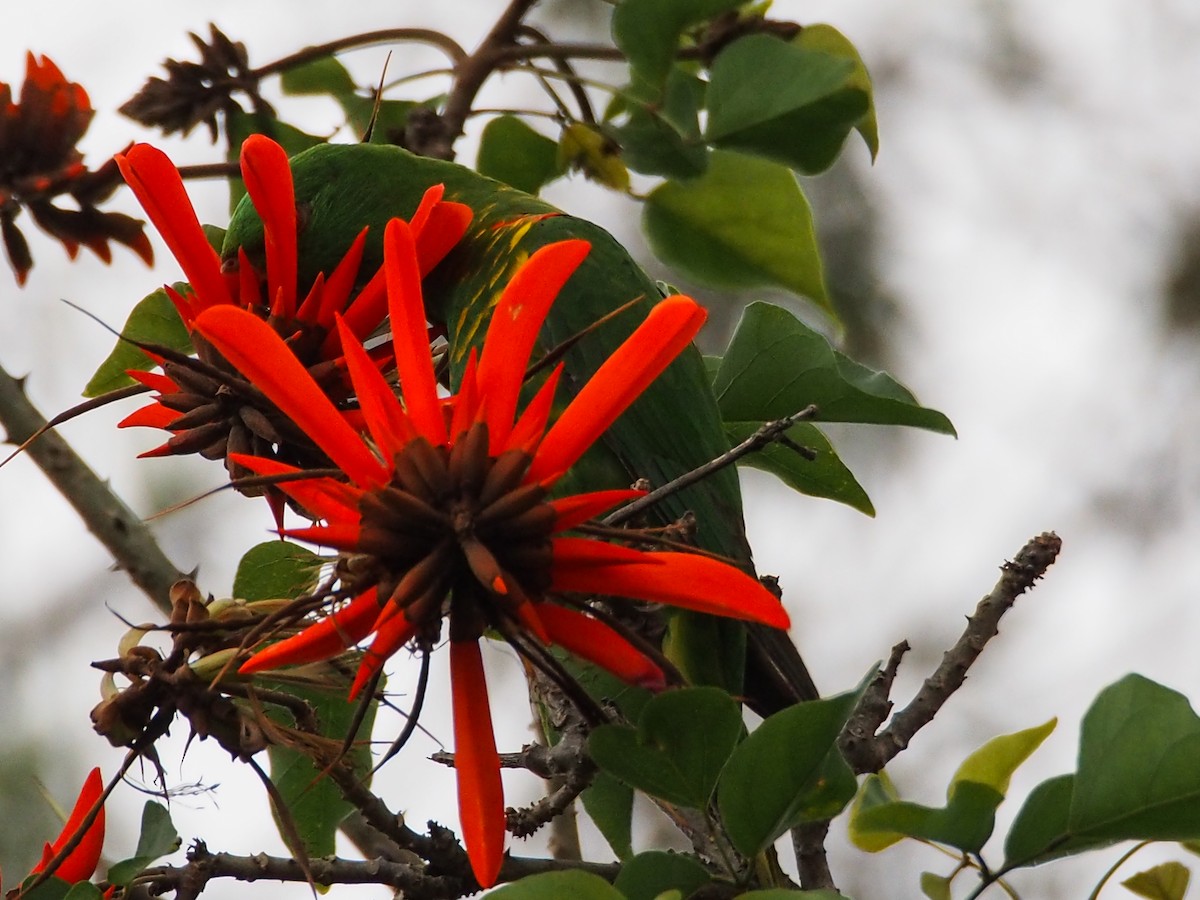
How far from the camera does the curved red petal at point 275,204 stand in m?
1.21

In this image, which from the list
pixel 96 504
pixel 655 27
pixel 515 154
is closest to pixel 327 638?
pixel 655 27

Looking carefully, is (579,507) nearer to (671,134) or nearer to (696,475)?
(696,475)

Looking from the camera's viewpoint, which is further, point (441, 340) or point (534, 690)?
point (441, 340)

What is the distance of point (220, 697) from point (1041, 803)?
626 millimetres

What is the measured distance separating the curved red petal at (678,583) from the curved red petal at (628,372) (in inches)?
3.1

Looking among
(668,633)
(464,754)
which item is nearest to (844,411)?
(668,633)

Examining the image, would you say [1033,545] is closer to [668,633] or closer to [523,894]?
[668,633]

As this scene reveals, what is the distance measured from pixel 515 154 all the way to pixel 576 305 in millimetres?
290

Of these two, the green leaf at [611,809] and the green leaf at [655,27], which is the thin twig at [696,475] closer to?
the green leaf at [611,809]

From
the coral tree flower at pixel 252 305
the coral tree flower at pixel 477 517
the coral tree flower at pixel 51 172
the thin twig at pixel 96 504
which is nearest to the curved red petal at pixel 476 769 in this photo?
the coral tree flower at pixel 477 517

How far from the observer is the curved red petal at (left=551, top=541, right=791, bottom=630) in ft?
2.78

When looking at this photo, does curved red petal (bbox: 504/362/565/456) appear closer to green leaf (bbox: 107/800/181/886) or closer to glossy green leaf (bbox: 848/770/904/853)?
glossy green leaf (bbox: 848/770/904/853)

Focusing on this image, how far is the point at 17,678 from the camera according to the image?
620 centimetres

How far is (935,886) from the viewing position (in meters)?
1.20
